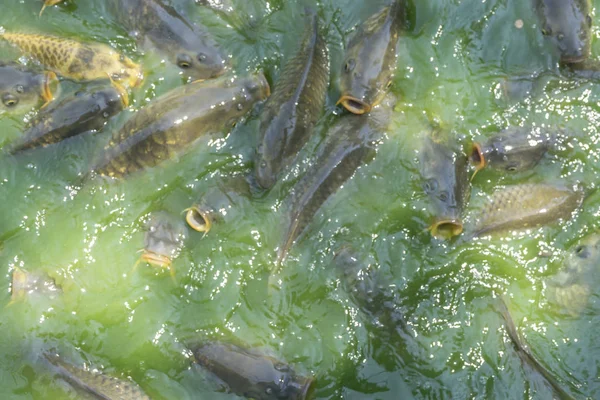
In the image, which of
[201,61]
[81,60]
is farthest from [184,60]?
[81,60]

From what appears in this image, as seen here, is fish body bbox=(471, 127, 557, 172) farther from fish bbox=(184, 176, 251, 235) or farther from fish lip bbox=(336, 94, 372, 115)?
fish bbox=(184, 176, 251, 235)

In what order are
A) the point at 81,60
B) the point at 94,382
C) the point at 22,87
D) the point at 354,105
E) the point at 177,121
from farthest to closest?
the point at 81,60 → the point at 22,87 → the point at 354,105 → the point at 177,121 → the point at 94,382

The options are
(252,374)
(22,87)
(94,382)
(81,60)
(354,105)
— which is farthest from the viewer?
(81,60)

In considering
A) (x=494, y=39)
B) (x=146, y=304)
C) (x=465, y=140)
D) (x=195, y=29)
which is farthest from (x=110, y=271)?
(x=494, y=39)

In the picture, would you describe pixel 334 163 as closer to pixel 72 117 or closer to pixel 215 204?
pixel 215 204

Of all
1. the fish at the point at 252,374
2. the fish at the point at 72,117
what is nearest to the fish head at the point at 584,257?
the fish at the point at 252,374

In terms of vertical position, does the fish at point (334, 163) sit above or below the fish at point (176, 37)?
below

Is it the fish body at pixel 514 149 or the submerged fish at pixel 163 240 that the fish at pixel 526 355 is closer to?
the fish body at pixel 514 149
